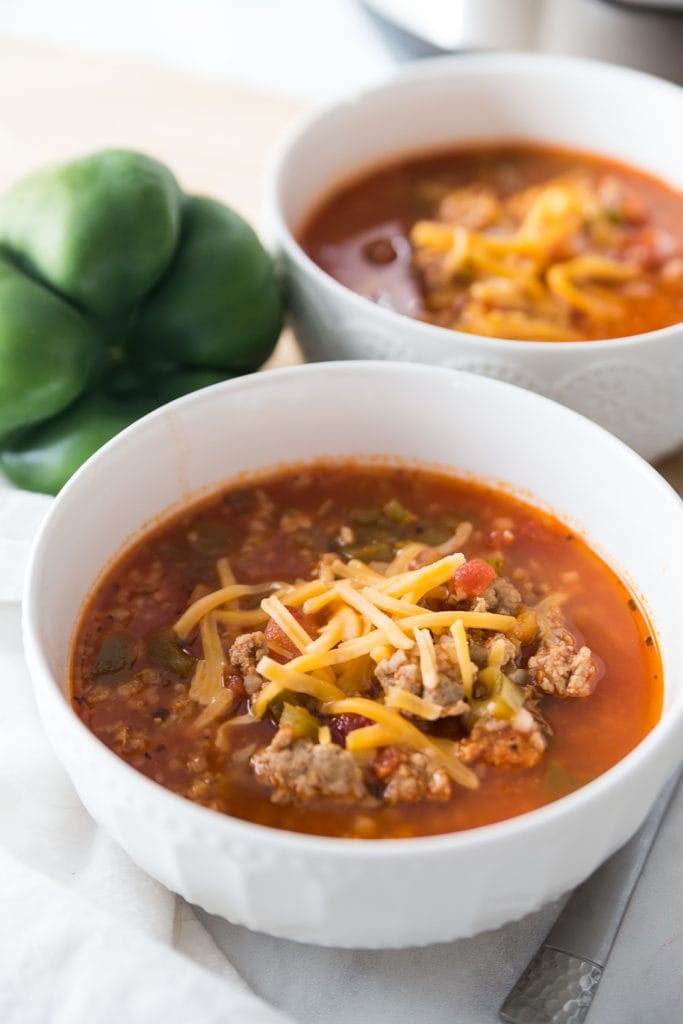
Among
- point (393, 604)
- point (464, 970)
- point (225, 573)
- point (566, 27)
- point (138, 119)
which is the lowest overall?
point (138, 119)

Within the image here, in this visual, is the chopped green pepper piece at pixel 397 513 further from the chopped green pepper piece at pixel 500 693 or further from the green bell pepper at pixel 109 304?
the green bell pepper at pixel 109 304

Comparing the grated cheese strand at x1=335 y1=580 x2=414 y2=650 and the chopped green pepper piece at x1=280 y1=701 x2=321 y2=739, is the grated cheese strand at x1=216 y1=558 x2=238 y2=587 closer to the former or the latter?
the grated cheese strand at x1=335 y1=580 x2=414 y2=650

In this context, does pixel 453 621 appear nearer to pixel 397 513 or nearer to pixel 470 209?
pixel 397 513

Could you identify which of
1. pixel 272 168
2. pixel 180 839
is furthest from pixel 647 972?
pixel 272 168

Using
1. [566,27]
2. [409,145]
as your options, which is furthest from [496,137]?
[566,27]

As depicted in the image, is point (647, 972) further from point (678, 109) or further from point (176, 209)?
point (678, 109)

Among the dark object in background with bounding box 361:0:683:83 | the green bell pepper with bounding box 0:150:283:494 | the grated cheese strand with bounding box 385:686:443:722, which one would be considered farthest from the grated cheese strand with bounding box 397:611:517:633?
the dark object in background with bounding box 361:0:683:83
